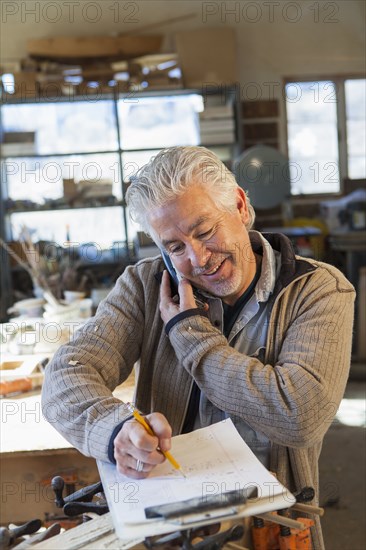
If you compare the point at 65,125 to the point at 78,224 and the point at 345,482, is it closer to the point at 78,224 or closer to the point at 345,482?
the point at 78,224

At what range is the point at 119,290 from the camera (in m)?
1.91

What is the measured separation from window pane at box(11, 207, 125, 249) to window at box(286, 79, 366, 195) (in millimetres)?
1717

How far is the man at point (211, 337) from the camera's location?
5.10ft

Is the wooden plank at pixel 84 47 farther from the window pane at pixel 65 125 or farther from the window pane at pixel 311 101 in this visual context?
the window pane at pixel 311 101

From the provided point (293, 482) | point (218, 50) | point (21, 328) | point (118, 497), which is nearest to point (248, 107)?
point (218, 50)

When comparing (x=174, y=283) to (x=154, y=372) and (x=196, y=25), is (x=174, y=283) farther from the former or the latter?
(x=196, y=25)

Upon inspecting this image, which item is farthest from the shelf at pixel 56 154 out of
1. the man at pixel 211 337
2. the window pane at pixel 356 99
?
the man at pixel 211 337

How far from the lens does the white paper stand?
118 centimetres

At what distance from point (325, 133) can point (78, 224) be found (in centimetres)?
247

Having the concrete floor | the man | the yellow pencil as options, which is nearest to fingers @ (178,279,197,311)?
the man

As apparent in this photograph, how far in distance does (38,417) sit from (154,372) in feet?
2.27

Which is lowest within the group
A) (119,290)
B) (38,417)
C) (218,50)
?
(38,417)

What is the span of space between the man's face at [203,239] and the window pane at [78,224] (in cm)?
467

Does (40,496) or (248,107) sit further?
(248,107)
